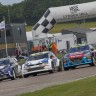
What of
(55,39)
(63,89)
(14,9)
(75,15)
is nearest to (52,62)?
(63,89)

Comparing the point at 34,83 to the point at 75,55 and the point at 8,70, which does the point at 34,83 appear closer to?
the point at 8,70

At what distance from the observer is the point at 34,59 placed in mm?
29969

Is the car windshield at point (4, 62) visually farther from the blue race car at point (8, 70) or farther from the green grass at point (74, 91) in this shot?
the green grass at point (74, 91)

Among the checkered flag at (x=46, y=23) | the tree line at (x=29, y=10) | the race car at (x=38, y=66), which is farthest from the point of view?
the tree line at (x=29, y=10)

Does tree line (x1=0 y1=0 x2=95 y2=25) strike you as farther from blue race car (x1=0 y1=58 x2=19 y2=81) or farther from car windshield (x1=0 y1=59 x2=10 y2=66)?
blue race car (x1=0 y1=58 x2=19 y2=81)

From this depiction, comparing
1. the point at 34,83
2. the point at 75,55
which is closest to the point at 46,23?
the point at 75,55

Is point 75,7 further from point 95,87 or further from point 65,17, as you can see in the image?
point 95,87

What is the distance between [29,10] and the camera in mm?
139875

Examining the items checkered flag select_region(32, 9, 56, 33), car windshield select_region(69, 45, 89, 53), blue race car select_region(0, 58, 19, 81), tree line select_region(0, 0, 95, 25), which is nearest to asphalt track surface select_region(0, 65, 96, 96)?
blue race car select_region(0, 58, 19, 81)

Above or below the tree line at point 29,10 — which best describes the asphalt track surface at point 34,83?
below

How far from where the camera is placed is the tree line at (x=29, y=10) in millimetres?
136500

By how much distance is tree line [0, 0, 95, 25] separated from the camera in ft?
448

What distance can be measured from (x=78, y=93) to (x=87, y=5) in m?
38.2

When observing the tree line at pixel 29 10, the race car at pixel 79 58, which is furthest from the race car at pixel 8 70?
the tree line at pixel 29 10
